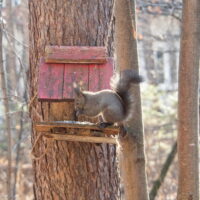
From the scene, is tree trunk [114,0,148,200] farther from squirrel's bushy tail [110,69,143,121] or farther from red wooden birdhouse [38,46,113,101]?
squirrel's bushy tail [110,69,143,121]

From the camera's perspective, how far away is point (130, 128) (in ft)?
12.4

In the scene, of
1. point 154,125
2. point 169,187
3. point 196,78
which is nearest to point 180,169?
point 196,78

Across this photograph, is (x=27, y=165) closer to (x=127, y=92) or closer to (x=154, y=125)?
(x=154, y=125)

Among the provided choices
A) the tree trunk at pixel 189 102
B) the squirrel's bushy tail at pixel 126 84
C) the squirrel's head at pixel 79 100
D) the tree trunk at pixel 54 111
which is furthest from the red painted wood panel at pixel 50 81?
the tree trunk at pixel 189 102

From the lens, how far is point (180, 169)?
388 cm

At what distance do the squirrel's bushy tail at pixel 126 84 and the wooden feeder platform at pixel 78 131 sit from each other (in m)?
0.17

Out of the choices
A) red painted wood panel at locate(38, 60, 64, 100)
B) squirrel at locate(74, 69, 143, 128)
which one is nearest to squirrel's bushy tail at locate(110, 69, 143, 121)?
squirrel at locate(74, 69, 143, 128)

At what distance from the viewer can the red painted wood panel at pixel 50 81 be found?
117 inches

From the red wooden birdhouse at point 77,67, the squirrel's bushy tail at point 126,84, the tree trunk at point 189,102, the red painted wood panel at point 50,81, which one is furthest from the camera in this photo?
the tree trunk at point 189,102

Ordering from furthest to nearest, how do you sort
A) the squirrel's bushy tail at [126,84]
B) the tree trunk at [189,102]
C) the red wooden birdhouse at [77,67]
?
1. the tree trunk at [189,102]
2. the red wooden birdhouse at [77,67]
3. the squirrel's bushy tail at [126,84]

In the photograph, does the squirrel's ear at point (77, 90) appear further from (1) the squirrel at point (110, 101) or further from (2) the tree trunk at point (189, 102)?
(2) the tree trunk at point (189, 102)

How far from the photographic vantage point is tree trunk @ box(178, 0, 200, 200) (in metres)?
3.69

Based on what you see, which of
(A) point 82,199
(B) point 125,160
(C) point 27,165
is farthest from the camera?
(C) point 27,165

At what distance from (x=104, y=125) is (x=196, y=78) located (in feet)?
3.92
